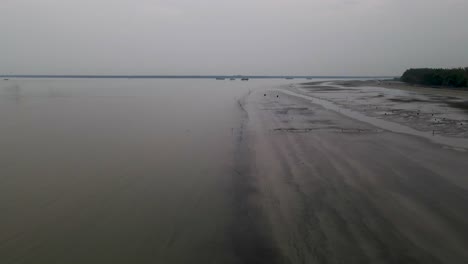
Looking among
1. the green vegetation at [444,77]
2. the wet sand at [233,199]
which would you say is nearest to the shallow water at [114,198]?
the wet sand at [233,199]

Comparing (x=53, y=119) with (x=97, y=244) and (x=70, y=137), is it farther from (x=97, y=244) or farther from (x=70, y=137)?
(x=97, y=244)

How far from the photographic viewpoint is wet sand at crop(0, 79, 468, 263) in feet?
17.4

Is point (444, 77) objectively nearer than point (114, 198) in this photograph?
No

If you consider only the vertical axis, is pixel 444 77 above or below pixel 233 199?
above

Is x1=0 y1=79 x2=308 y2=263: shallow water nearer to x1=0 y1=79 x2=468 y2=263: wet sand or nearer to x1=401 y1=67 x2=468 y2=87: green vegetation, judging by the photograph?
x1=0 y1=79 x2=468 y2=263: wet sand

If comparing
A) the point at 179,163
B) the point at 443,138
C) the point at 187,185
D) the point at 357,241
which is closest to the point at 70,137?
the point at 179,163

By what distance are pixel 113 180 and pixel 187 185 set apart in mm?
2250

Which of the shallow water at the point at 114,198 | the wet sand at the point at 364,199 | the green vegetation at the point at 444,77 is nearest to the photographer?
the wet sand at the point at 364,199

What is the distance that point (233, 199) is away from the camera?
7645 mm

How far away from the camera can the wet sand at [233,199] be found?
5293mm

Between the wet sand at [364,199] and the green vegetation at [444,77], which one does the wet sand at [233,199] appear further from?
the green vegetation at [444,77]

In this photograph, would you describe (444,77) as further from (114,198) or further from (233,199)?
(114,198)

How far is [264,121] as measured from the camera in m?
21.1

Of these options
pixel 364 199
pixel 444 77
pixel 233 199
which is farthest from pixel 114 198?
pixel 444 77
